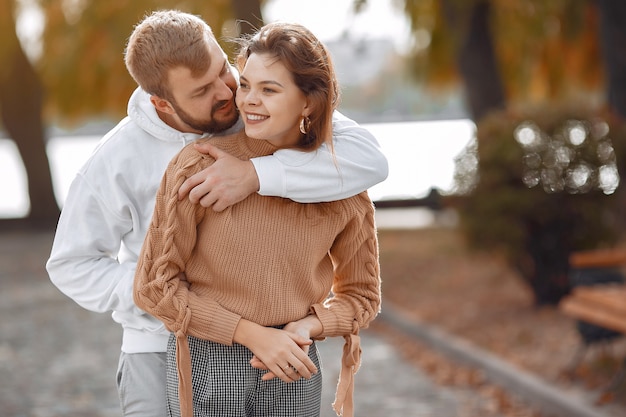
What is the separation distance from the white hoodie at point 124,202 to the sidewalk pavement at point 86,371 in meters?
4.18

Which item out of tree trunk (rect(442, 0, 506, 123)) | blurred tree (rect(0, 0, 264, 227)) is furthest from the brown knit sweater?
blurred tree (rect(0, 0, 264, 227))

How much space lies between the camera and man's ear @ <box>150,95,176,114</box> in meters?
2.94

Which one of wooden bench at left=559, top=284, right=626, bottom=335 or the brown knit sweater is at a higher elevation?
the brown knit sweater

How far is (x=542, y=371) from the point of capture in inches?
294

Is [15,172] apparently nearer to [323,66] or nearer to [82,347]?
Answer: [82,347]

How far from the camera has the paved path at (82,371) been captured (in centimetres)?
730

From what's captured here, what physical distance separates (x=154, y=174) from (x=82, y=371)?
6087 millimetres

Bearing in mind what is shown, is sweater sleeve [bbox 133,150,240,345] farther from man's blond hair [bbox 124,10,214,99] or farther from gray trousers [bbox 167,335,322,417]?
man's blond hair [bbox 124,10,214,99]

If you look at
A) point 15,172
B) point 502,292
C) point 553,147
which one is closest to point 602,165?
point 553,147

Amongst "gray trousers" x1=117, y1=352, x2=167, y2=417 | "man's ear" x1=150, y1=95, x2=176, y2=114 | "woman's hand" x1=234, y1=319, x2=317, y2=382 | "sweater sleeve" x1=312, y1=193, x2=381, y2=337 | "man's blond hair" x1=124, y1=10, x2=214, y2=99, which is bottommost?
"gray trousers" x1=117, y1=352, x2=167, y2=417

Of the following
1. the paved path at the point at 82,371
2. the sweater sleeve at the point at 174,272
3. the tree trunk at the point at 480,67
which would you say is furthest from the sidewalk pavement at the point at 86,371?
the sweater sleeve at the point at 174,272

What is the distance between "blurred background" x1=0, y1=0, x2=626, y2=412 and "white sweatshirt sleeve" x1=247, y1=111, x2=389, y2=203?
15 centimetres

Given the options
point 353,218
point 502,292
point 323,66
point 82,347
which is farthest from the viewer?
point 502,292

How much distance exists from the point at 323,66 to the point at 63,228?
36.0 inches
